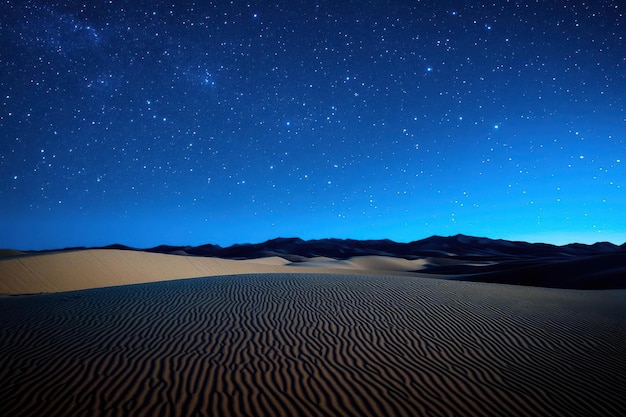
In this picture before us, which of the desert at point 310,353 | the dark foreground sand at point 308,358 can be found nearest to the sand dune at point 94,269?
the desert at point 310,353

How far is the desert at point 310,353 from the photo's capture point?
3.79 metres

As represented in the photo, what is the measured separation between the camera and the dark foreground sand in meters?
3.76

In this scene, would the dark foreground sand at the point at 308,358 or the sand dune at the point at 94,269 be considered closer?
the dark foreground sand at the point at 308,358

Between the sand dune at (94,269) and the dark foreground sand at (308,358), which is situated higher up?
the sand dune at (94,269)

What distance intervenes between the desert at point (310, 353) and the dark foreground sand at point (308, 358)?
0.02 metres

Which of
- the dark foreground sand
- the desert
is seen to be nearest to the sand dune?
the desert

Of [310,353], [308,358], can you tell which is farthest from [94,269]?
Result: [308,358]

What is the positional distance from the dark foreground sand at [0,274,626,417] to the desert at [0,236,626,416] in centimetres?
2

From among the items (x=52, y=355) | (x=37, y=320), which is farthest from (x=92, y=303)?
(x=52, y=355)

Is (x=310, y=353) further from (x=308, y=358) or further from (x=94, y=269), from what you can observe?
(x=94, y=269)

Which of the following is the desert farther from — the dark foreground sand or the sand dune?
the sand dune

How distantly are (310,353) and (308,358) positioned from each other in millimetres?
217

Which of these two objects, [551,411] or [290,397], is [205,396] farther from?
[551,411]

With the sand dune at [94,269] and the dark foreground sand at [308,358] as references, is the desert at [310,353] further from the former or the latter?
the sand dune at [94,269]
